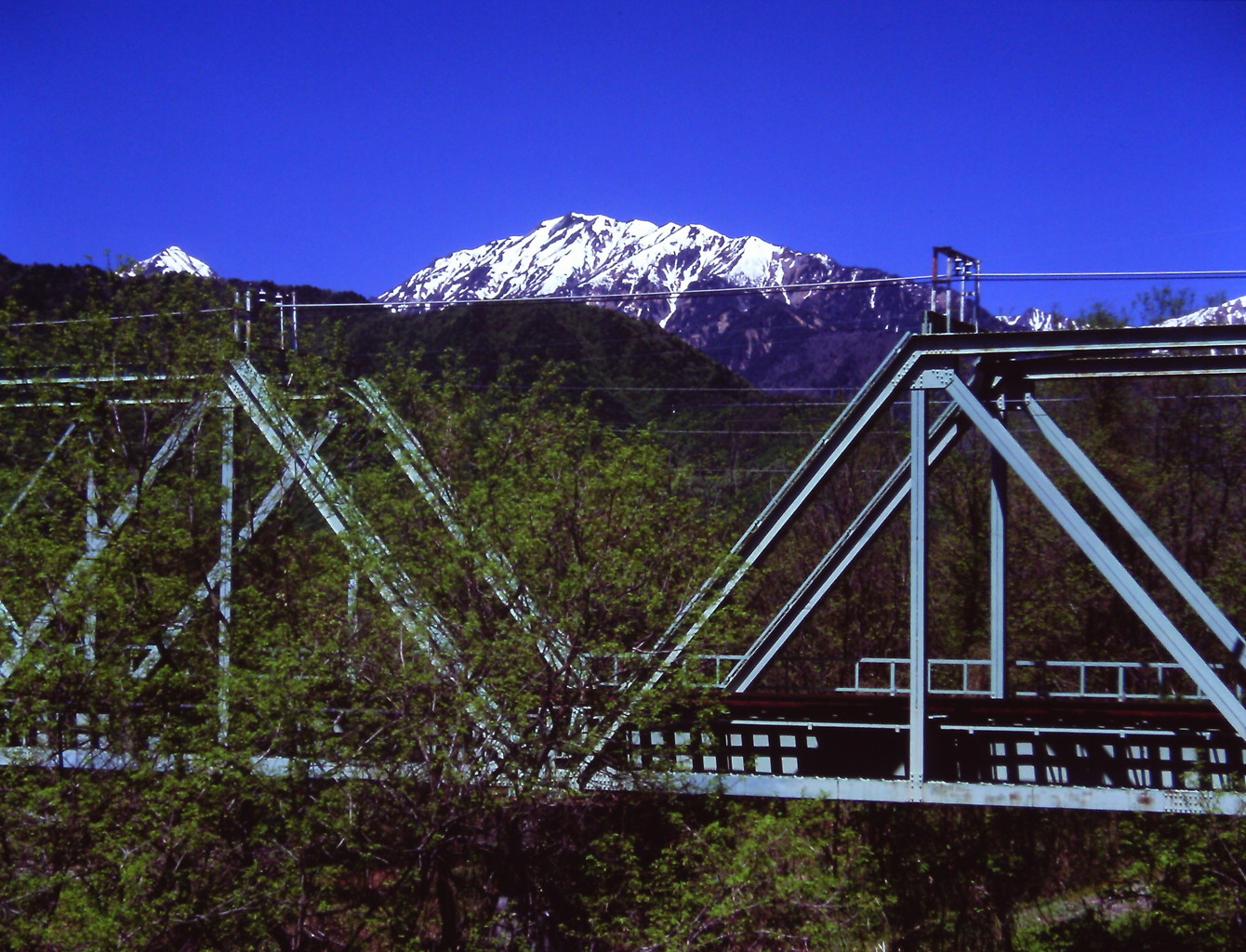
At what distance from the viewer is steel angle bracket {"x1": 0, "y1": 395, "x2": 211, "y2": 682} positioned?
1120 centimetres

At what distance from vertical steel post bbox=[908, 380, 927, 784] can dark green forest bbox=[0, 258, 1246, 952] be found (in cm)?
166

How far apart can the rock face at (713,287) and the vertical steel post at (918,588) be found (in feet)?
156

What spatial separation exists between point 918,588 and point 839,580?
1.30 meters

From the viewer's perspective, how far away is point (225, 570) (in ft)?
41.7

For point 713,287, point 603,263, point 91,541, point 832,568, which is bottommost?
point 91,541

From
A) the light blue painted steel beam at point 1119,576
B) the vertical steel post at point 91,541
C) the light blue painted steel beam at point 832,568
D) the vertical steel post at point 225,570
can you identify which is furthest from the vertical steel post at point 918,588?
the vertical steel post at point 91,541

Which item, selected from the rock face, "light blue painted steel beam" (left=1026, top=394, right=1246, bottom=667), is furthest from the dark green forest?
the rock face

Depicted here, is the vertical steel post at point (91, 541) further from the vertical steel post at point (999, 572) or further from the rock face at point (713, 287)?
the rock face at point (713, 287)

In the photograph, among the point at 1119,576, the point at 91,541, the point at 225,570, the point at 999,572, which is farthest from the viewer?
the point at 999,572

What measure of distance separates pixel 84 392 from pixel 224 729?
15.0 ft

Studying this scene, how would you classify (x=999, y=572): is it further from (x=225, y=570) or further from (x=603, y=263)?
(x=603, y=263)

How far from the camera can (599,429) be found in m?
15.2

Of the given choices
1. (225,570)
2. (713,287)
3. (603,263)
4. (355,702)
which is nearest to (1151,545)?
(355,702)

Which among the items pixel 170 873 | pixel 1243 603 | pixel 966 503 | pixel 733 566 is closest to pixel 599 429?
pixel 733 566
